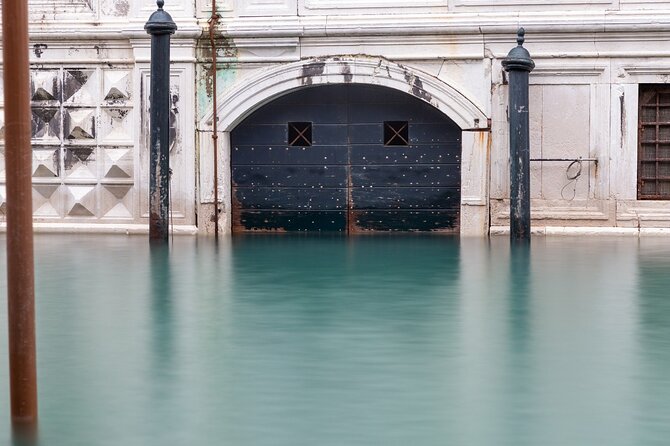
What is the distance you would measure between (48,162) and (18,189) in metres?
11.3

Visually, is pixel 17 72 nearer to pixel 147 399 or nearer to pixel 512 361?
pixel 147 399

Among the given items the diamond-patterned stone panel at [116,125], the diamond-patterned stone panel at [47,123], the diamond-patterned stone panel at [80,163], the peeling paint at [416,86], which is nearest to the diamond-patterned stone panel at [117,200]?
the diamond-patterned stone panel at [80,163]

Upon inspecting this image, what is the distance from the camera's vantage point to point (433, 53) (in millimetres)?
15008

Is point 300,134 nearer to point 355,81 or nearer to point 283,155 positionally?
point 283,155

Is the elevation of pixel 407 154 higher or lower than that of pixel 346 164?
higher

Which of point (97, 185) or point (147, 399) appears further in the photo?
point (97, 185)

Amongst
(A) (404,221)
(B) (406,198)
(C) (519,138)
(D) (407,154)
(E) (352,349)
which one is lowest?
(E) (352,349)

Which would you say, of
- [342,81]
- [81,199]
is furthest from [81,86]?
[342,81]

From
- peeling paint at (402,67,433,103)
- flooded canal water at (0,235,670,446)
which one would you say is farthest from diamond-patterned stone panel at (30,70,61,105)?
peeling paint at (402,67,433,103)

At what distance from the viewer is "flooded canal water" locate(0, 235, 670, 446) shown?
5566 mm

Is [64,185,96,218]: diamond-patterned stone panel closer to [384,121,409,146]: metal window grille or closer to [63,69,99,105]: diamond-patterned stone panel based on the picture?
[63,69,99,105]: diamond-patterned stone panel

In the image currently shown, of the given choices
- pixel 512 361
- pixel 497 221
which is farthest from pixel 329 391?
pixel 497 221

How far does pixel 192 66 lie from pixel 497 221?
396 centimetres

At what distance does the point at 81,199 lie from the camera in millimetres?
15773
